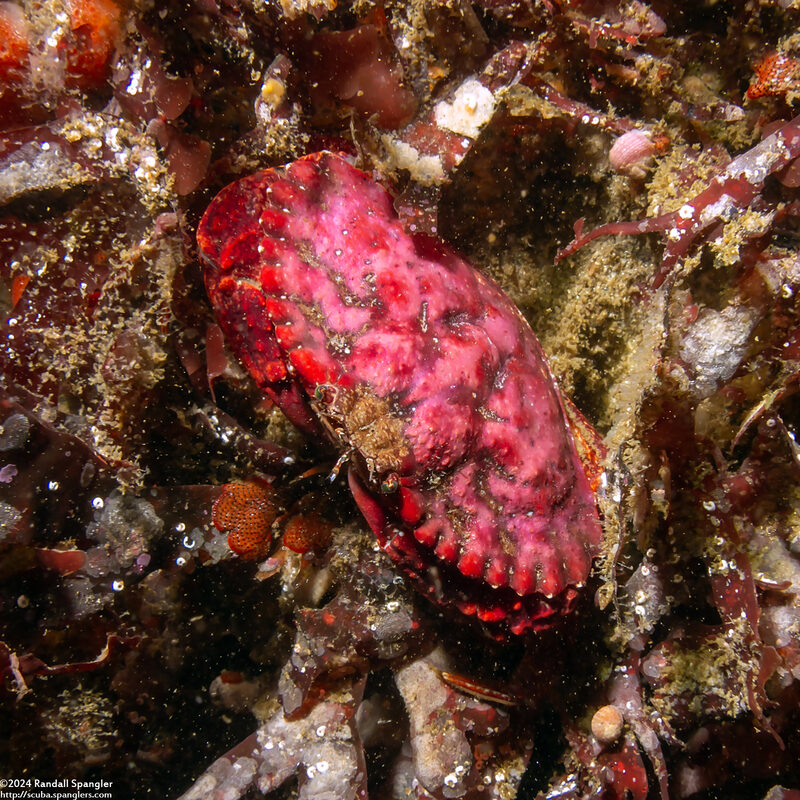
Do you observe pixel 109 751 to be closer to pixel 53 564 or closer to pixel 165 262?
pixel 53 564

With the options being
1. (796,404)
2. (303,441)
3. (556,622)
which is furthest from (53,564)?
(796,404)

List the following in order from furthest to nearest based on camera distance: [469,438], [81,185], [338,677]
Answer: [338,677]
[81,185]
[469,438]

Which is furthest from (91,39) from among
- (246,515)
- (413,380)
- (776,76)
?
(776,76)

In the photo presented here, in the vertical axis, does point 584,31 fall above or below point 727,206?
above

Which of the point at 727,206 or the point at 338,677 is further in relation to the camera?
the point at 338,677

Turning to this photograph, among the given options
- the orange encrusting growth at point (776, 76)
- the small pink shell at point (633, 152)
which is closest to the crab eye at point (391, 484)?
the small pink shell at point (633, 152)

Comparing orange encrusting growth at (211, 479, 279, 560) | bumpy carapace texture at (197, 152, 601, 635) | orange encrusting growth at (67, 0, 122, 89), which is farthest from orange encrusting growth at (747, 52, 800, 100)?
orange encrusting growth at (211, 479, 279, 560)

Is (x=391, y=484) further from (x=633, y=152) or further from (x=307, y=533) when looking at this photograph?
(x=633, y=152)
